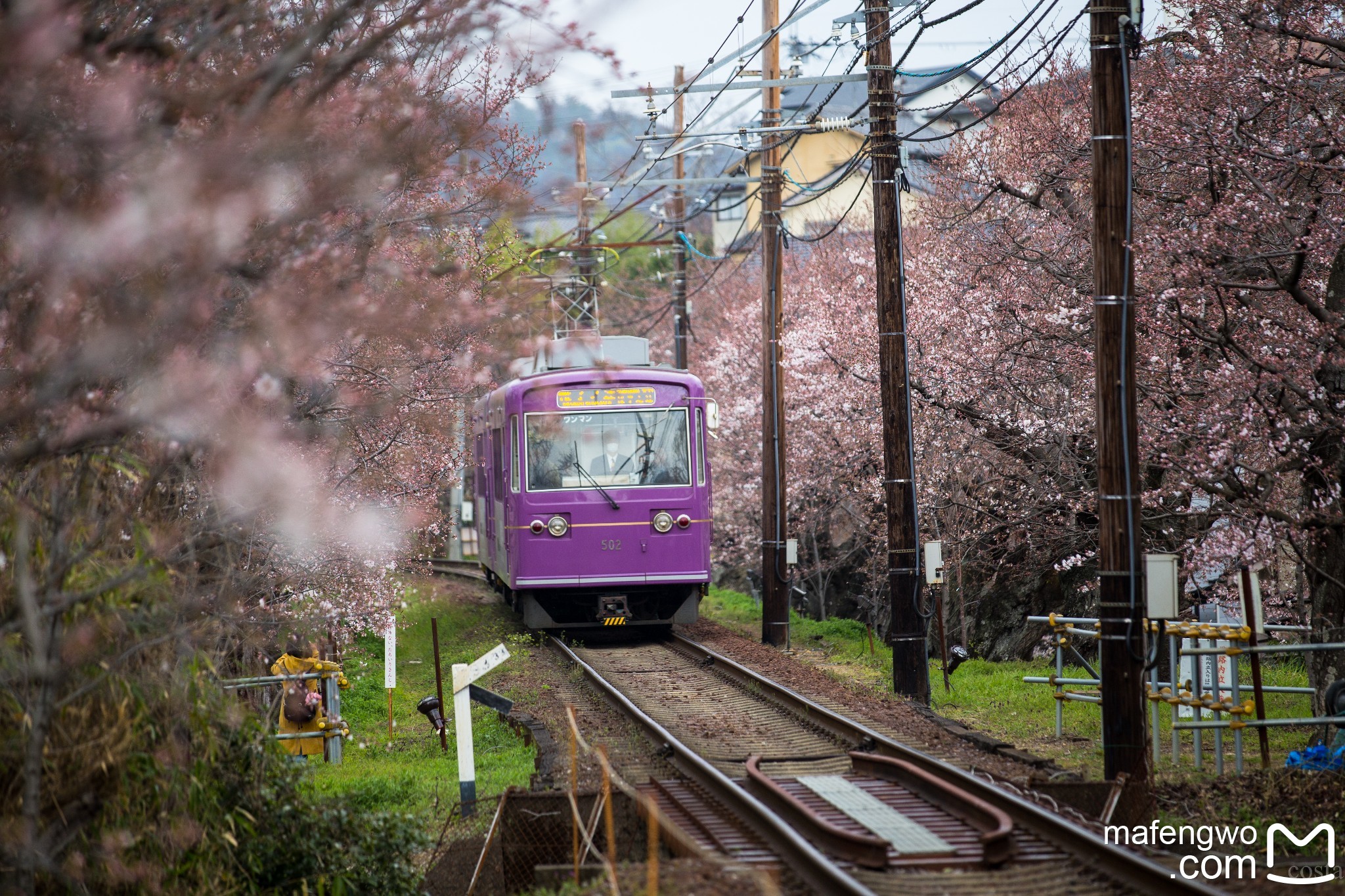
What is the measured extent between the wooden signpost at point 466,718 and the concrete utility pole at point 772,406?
8.38 m

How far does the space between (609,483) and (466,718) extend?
7.27m

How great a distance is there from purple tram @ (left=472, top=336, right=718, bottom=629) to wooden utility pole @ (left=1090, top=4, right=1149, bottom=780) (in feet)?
25.6

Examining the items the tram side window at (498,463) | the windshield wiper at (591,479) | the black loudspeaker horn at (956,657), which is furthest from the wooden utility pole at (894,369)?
the tram side window at (498,463)

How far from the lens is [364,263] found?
7438 mm

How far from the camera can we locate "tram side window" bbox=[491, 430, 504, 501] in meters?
16.5

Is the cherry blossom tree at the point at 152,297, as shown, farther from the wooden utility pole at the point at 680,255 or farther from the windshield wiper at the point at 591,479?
the wooden utility pole at the point at 680,255

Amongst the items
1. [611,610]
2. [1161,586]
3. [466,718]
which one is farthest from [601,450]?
[1161,586]

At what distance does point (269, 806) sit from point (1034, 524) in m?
11.5

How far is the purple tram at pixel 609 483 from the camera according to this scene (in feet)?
52.1

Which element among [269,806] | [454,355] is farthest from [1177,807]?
[454,355]

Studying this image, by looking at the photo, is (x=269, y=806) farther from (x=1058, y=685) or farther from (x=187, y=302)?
(x=1058, y=685)

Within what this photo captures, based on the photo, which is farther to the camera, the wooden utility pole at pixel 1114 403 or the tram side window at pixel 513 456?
the tram side window at pixel 513 456

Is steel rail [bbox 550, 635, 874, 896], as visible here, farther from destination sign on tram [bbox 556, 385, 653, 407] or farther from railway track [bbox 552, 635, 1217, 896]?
destination sign on tram [bbox 556, 385, 653, 407]

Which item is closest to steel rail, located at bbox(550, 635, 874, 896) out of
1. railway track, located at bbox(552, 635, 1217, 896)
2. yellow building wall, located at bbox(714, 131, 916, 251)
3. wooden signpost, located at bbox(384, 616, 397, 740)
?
railway track, located at bbox(552, 635, 1217, 896)
